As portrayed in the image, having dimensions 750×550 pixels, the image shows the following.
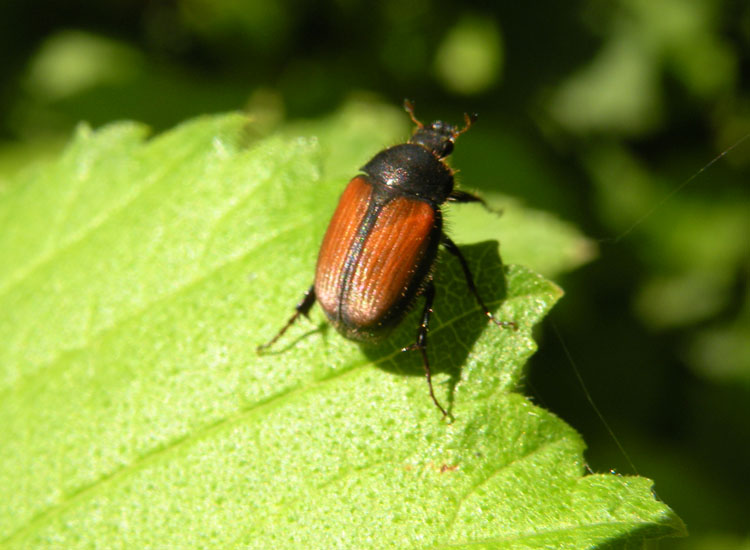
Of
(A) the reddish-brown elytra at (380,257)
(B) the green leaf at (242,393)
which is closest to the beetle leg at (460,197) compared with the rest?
(A) the reddish-brown elytra at (380,257)

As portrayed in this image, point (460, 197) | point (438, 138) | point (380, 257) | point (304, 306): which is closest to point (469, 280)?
point (380, 257)

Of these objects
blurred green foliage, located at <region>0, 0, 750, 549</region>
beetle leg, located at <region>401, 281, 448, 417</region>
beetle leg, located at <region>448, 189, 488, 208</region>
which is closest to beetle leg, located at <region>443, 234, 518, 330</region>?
beetle leg, located at <region>401, 281, 448, 417</region>

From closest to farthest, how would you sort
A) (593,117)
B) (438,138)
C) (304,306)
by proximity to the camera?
(304,306) < (438,138) < (593,117)

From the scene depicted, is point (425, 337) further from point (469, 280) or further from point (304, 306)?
point (304, 306)

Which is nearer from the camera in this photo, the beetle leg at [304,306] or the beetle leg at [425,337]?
the beetle leg at [425,337]

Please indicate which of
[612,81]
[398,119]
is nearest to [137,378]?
[398,119]

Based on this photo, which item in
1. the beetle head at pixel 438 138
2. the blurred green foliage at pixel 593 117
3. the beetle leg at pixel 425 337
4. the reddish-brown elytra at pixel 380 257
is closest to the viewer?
the beetle leg at pixel 425 337

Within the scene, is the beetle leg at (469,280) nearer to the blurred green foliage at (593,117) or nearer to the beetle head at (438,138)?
the beetle head at (438,138)
